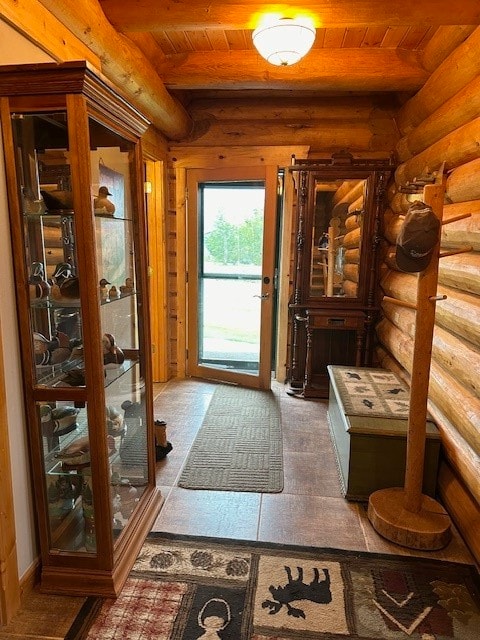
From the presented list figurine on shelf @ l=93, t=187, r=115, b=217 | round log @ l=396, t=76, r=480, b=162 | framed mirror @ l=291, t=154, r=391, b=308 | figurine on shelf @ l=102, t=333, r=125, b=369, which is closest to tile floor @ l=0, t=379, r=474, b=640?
figurine on shelf @ l=102, t=333, r=125, b=369

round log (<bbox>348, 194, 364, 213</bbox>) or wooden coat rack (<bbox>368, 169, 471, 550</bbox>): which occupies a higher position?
round log (<bbox>348, 194, 364, 213</bbox>)

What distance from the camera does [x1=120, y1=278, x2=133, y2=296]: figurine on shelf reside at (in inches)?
77.0

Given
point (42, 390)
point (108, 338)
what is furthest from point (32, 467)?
point (108, 338)

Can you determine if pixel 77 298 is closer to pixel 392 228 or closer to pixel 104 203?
pixel 104 203

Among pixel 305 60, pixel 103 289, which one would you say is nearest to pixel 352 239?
pixel 305 60

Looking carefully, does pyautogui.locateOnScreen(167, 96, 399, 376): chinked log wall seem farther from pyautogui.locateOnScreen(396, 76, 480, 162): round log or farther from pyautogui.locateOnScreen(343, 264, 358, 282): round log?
pyautogui.locateOnScreen(343, 264, 358, 282): round log

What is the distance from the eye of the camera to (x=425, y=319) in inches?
78.7

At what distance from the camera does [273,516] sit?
225 centimetres

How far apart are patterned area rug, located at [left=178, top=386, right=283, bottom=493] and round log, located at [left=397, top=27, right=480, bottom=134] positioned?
8.17 feet

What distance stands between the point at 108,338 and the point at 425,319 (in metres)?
1.40

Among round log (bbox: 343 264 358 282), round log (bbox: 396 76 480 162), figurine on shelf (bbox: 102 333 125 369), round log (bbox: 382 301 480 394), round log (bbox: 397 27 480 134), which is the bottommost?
round log (bbox: 382 301 480 394)

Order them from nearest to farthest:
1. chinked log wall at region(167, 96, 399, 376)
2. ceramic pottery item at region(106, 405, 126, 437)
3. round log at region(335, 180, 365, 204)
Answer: ceramic pottery item at region(106, 405, 126, 437) < round log at region(335, 180, 365, 204) < chinked log wall at region(167, 96, 399, 376)

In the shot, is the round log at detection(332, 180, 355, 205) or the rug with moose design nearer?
the rug with moose design

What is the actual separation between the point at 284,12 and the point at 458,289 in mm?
1713
